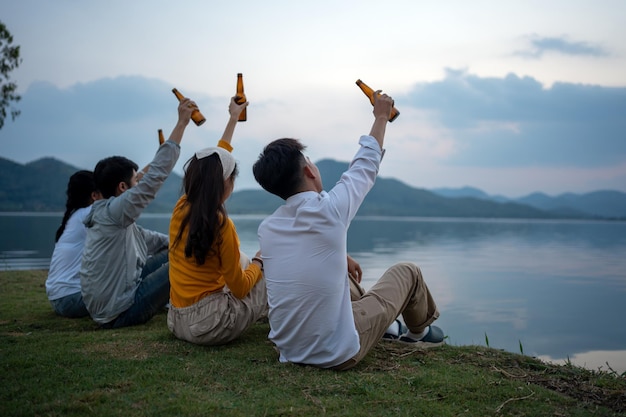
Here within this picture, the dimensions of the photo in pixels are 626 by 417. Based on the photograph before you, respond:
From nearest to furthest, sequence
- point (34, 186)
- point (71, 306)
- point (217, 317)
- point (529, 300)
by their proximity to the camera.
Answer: point (217, 317)
point (71, 306)
point (529, 300)
point (34, 186)

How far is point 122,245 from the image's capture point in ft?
16.0

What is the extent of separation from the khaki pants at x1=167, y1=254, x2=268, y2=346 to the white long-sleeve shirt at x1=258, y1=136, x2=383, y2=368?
66cm

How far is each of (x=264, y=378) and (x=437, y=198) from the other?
640ft

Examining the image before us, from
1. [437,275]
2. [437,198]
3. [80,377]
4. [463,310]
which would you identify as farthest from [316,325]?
[437,198]

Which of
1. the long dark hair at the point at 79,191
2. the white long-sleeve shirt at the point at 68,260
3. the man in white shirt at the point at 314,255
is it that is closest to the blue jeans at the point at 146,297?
the white long-sleeve shirt at the point at 68,260

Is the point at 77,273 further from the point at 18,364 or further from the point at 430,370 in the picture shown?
the point at 430,370

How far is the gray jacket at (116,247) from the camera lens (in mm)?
4586

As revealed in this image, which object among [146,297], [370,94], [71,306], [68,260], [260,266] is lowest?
[71,306]

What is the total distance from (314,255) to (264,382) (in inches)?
34.0

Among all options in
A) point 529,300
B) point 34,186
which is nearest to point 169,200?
point 34,186

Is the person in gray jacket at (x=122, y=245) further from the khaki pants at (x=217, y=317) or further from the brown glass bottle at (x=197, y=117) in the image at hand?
the khaki pants at (x=217, y=317)

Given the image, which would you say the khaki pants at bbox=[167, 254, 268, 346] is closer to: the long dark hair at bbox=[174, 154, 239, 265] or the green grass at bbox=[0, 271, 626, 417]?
the green grass at bbox=[0, 271, 626, 417]

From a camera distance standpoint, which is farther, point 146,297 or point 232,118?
point 146,297

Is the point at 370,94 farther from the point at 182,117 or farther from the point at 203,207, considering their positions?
the point at 182,117
